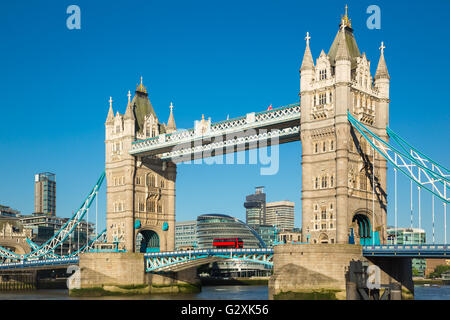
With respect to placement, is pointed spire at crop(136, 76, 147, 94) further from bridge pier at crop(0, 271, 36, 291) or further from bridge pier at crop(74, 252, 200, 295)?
bridge pier at crop(0, 271, 36, 291)

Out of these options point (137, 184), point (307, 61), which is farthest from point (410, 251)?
point (137, 184)

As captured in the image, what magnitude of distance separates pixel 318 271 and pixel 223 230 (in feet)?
384

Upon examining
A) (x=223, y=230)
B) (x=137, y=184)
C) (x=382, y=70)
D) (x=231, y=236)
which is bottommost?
(x=231, y=236)

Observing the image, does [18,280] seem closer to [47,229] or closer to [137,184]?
[137,184]

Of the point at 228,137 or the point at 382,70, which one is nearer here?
the point at 382,70

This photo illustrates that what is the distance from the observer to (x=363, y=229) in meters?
82.9

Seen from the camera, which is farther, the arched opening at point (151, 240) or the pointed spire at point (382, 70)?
the arched opening at point (151, 240)

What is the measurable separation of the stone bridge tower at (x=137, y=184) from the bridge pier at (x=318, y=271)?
113ft

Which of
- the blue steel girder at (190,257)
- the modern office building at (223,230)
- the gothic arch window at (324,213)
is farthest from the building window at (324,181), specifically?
the modern office building at (223,230)

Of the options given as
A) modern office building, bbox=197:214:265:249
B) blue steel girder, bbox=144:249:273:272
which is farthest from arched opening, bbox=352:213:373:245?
modern office building, bbox=197:214:265:249

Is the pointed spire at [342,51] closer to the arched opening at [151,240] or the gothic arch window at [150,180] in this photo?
the gothic arch window at [150,180]

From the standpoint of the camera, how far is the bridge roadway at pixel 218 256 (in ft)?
231

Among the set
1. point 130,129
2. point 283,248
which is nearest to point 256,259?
point 283,248
